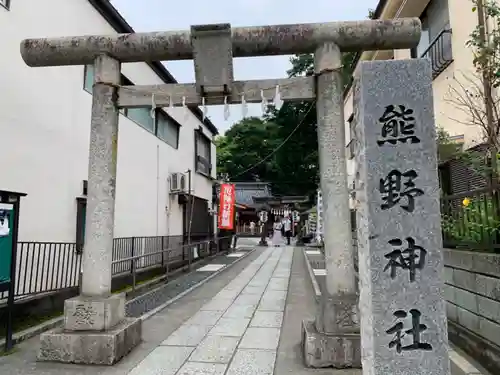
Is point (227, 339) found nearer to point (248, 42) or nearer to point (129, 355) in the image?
point (129, 355)

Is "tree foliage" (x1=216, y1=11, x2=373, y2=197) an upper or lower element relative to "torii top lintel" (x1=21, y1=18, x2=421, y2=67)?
upper

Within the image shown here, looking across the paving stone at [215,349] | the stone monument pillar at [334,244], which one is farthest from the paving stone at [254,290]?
the stone monument pillar at [334,244]

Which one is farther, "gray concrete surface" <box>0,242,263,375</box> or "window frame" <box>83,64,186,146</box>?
"window frame" <box>83,64,186,146</box>

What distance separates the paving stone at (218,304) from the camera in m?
8.59

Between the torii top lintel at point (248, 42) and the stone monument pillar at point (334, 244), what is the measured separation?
0.26m

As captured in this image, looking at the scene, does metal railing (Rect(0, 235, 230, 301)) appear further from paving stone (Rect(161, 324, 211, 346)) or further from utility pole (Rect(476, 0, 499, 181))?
utility pole (Rect(476, 0, 499, 181))

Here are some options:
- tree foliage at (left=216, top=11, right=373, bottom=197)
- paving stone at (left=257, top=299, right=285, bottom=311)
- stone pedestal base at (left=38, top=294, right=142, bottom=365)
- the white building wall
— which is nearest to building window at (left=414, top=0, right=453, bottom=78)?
the white building wall

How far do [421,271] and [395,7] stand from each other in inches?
420

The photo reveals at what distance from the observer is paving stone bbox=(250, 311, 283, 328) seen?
23.7 feet

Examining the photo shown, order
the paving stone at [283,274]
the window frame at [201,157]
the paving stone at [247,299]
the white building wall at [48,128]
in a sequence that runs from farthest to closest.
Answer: the window frame at [201,157]
the paving stone at [283,274]
the paving stone at [247,299]
the white building wall at [48,128]

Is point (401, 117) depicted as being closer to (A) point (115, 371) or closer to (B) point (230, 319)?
(A) point (115, 371)

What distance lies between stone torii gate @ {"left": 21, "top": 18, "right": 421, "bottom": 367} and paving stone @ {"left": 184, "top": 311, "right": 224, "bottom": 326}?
1.50m

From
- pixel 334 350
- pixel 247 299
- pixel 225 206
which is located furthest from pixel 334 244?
pixel 225 206

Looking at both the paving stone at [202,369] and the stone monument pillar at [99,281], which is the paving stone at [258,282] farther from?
the paving stone at [202,369]
